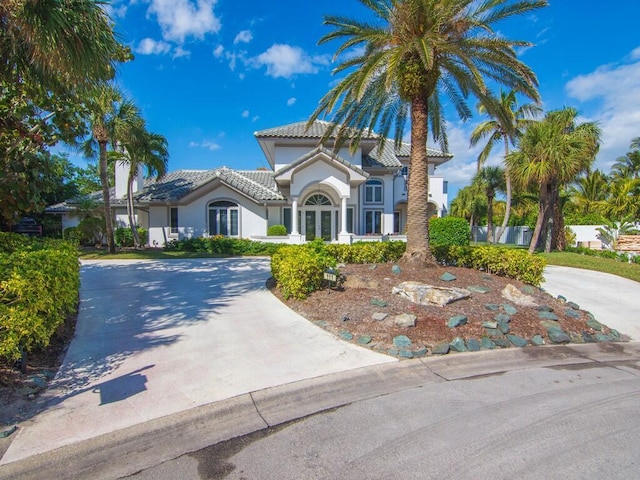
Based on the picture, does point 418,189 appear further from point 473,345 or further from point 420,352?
point 420,352

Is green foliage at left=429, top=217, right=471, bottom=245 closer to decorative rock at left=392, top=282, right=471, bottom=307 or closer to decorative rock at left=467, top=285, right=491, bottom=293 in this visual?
decorative rock at left=467, top=285, right=491, bottom=293

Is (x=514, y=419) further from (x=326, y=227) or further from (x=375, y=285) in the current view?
(x=326, y=227)

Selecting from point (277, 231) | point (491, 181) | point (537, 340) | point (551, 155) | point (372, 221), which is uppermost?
point (491, 181)

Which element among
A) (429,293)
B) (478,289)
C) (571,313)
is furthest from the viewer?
(478,289)

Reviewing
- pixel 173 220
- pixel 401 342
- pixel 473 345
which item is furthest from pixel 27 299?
pixel 173 220

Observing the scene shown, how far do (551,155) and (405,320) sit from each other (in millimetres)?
16393

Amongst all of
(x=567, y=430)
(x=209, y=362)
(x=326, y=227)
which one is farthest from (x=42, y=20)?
(x=326, y=227)

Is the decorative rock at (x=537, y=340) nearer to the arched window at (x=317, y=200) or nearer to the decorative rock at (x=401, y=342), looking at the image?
the decorative rock at (x=401, y=342)

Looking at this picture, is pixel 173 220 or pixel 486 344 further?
pixel 173 220

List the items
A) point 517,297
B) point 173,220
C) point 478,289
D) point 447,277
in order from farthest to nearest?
1. point 173,220
2. point 447,277
3. point 478,289
4. point 517,297

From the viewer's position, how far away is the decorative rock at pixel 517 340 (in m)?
5.95

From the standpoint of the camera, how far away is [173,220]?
22422mm

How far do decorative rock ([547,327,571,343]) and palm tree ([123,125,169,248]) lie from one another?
19.5m

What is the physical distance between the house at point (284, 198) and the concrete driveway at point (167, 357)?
12.7m
